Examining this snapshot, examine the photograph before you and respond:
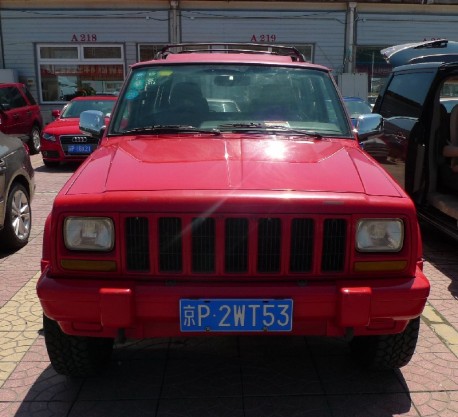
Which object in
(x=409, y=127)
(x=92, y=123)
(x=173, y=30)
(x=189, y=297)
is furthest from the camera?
(x=173, y=30)

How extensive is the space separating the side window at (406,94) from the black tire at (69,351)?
4.25m

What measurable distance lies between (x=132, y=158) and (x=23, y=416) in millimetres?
1495

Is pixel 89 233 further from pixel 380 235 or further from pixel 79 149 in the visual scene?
pixel 79 149

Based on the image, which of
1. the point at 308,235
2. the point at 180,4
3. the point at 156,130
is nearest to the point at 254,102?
the point at 156,130

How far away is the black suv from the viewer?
550 centimetres

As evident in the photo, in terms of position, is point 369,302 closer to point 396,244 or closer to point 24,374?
point 396,244

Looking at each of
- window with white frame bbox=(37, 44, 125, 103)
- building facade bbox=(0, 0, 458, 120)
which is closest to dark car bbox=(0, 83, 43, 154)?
window with white frame bbox=(37, 44, 125, 103)

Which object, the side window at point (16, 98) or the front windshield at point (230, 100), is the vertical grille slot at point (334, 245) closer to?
the front windshield at point (230, 100)

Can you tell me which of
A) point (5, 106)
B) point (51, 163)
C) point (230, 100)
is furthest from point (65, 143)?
point (230, 100)

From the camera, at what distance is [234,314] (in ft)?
8.41

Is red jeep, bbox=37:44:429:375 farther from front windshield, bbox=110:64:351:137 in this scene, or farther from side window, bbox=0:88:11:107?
side window, bbox=0:88:11:107

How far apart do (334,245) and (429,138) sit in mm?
3502

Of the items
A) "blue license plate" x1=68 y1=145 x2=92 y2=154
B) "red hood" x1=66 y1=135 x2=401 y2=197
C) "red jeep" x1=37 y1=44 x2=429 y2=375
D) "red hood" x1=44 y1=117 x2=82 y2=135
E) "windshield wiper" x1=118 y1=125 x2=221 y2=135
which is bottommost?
→ "blue license plate" x1=68 y1=145 x2=92 y2=154

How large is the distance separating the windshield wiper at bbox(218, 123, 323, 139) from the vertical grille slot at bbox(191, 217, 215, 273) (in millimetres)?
1159
